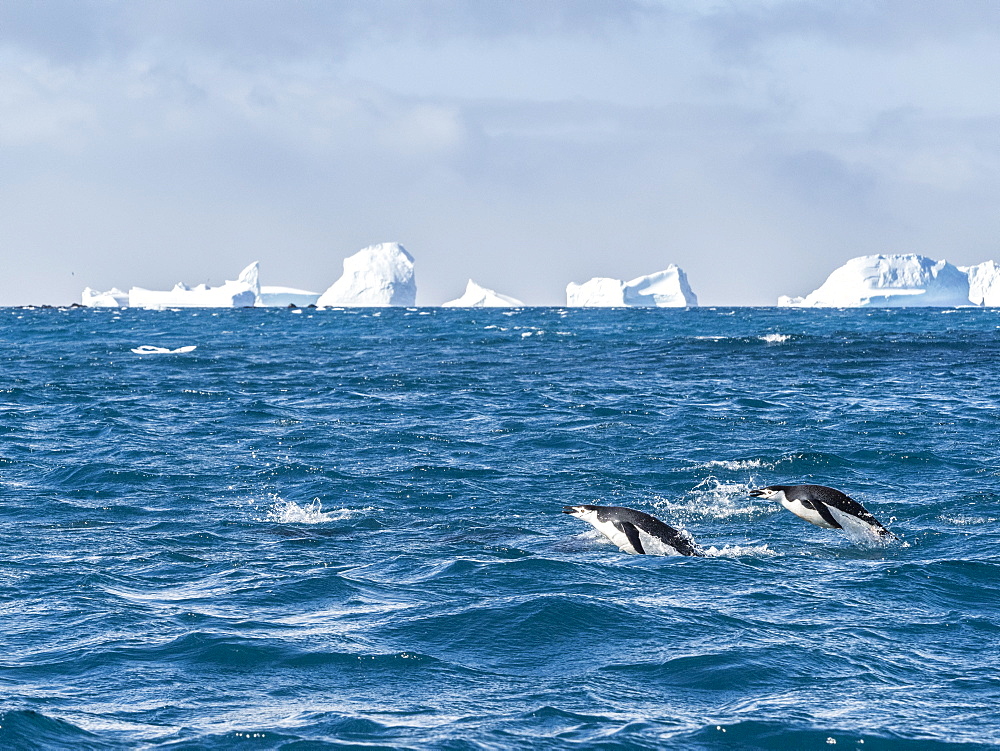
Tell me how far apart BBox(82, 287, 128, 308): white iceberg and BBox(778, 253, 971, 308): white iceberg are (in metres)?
125

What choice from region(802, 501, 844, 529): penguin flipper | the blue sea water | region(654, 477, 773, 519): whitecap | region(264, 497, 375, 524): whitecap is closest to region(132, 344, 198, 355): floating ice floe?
the blue sea water

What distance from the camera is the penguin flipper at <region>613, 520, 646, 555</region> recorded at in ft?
38.8

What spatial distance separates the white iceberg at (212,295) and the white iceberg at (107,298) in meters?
4.50

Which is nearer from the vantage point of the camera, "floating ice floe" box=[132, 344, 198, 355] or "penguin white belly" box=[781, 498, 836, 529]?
"penguin white belly" box=[781, 498, 836, 529]

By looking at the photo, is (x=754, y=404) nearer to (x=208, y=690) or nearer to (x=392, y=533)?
(x=392, y=533)

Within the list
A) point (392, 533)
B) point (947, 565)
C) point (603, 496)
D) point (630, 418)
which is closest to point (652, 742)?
point (947, 565)

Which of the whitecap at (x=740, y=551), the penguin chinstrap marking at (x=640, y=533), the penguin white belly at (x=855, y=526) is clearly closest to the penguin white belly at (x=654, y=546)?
the penguin chinstrap marking at (x=640, y=533)

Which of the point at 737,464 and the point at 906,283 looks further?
the point at 906,283

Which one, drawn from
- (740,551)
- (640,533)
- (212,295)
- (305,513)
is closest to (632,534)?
(640,533)

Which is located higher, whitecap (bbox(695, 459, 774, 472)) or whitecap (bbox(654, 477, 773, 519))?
whitecap (bbox(695, 459, 774, 472))

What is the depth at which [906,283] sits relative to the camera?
19238cm

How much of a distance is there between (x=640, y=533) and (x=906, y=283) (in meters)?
194

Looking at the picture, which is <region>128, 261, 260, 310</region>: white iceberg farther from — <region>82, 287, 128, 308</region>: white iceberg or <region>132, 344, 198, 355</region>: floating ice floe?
<region>132, 344, 198, 355</region>: floating ice floe

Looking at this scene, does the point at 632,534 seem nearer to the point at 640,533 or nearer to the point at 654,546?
the point at 640,533
